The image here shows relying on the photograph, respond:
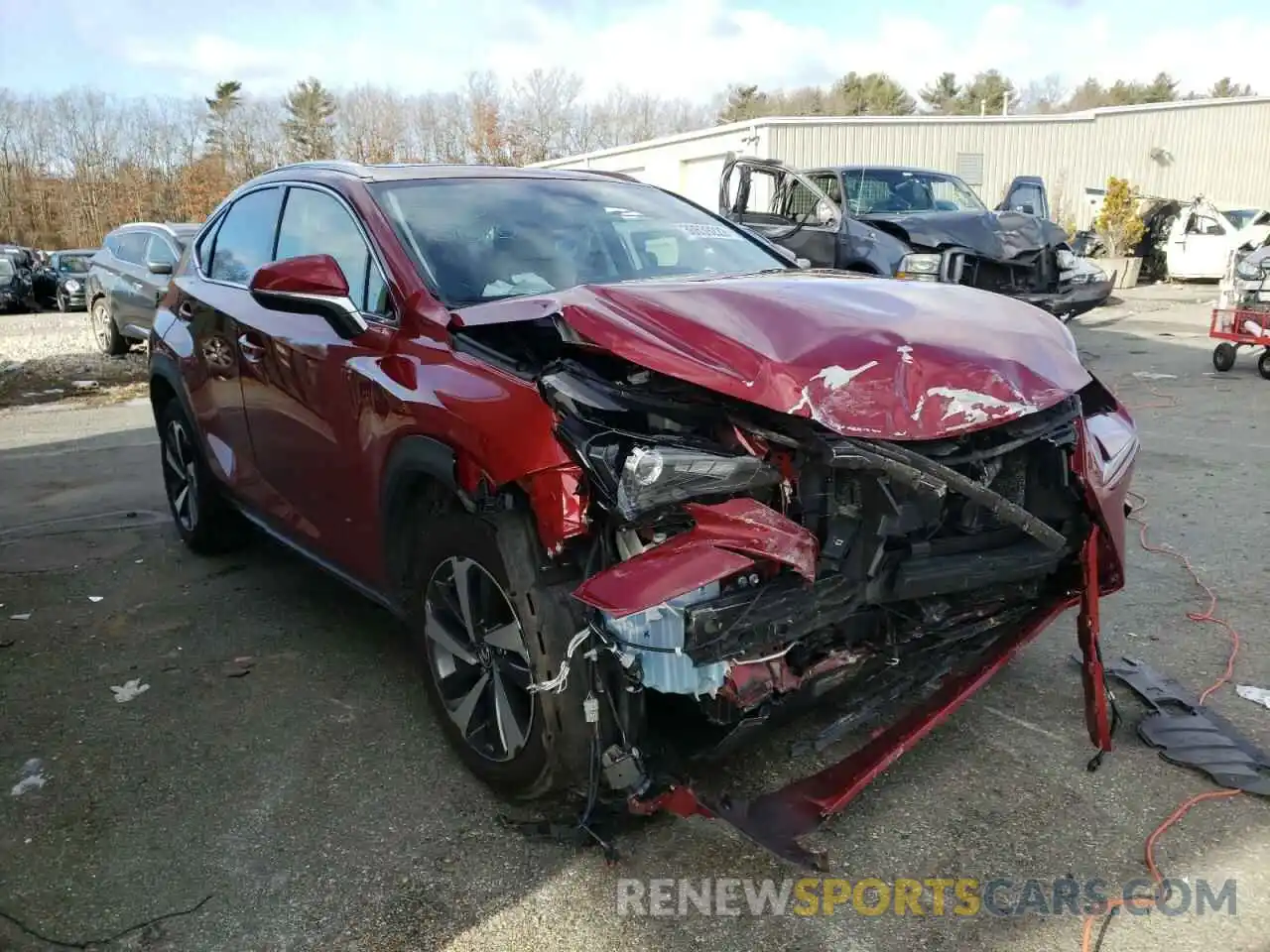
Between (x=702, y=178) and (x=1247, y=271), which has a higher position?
(x=702, y=178)

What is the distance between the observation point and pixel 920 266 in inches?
379

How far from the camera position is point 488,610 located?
2.71 meters

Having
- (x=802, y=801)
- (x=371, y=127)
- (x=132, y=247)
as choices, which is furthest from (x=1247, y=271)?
(x=371, y=127)

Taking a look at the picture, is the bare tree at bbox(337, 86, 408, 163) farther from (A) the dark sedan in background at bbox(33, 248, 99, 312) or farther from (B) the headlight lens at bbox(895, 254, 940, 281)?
(B) the headlight lens at bbox(895, 254, 940, 281)

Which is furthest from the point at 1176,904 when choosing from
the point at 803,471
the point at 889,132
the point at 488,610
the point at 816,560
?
the point at 889,132

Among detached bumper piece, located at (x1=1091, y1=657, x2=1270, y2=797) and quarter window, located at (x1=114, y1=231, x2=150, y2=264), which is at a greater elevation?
quarter window, located at (x1=114, y1=231, x2=150, y2=264)

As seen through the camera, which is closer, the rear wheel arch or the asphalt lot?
the asphalt lot

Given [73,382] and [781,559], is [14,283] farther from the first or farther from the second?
[781,559]

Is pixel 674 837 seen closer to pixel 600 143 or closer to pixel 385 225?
pixel 385 225

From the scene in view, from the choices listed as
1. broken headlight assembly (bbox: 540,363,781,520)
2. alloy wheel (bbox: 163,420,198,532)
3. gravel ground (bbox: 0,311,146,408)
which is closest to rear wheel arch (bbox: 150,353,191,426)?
→ alloy wheel (bbox: 163,420,198,532)

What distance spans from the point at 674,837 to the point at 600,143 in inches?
1844

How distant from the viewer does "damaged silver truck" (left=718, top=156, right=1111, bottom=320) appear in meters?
9.82

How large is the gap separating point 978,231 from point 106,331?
451 inches

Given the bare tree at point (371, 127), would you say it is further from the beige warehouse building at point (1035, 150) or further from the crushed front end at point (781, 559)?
the crushed front end at point (781, 559)
